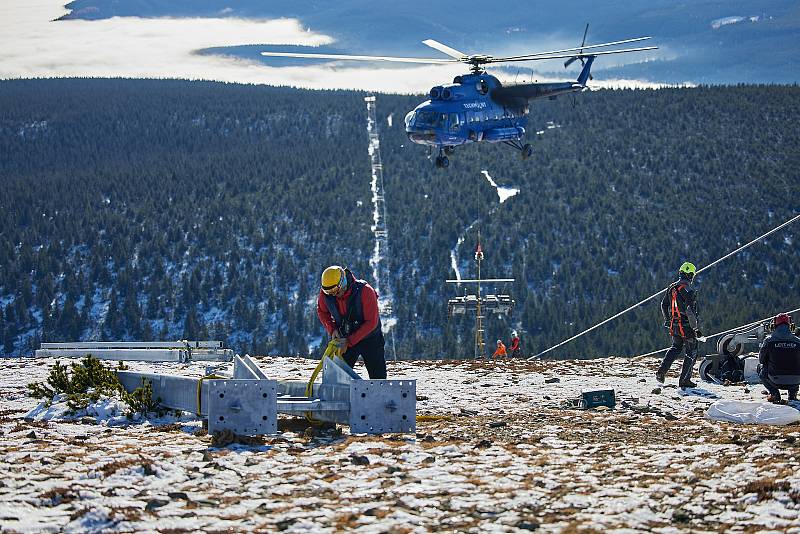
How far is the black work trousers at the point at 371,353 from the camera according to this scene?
1716cm

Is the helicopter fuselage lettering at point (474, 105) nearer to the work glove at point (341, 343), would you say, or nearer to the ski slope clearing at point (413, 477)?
the work glove at point (341, 343)

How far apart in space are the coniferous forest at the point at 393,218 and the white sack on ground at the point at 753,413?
51995 millimetres

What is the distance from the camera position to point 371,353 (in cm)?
1720

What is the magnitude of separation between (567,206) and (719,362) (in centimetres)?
8728

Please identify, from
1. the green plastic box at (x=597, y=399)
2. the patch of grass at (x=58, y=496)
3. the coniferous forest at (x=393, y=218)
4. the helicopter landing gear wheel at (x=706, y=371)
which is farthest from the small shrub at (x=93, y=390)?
the coniferous forest at (x=393, y=218)

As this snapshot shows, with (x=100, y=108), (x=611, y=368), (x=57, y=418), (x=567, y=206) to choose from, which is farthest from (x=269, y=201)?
(x=57, y=418)

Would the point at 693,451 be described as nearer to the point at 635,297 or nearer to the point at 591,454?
the point at 591,454

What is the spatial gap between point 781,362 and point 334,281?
21.9ft

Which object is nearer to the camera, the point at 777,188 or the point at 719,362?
the point at 719,362

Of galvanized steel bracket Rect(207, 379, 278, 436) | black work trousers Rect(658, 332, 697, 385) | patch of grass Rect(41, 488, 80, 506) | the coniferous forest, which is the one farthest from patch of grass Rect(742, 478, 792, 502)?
the coniferous forest

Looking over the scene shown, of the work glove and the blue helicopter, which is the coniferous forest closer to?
the blue helicopter

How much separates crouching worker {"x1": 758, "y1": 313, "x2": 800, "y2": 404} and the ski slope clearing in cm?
312

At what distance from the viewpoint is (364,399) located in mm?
14672

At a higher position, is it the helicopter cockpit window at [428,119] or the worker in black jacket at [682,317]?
the helicopter cockpit window at [428,119]
